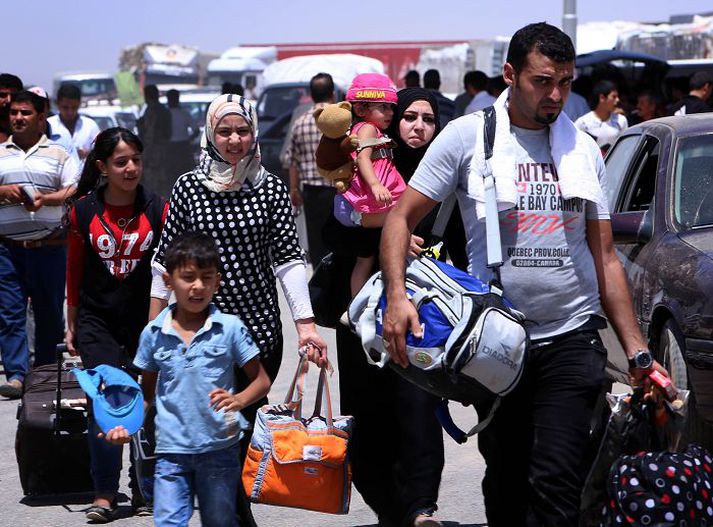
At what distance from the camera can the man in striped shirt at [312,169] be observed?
13.8 metres

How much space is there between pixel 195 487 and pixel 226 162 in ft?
3.84

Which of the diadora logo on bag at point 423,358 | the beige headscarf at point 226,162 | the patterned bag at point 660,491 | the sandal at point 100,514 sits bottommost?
the sandal at point 100,514

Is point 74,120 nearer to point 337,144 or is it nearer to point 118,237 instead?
point 118,237

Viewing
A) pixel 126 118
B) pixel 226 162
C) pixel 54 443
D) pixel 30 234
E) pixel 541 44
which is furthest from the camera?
pixel 126 118

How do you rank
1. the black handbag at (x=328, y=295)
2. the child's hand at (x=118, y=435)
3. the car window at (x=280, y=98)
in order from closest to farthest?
the child's hand at (x=118, y=435) → the black handbag at (x=328, y=295) → the car window at (x=280, y=98)

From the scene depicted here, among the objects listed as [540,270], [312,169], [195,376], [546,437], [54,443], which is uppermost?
[540,270]

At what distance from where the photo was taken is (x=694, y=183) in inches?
289

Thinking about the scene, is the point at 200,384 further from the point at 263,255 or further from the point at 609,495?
the point at 609,495

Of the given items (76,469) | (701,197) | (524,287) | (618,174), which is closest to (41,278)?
(76,469)

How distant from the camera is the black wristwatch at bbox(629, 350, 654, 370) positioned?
4539mm

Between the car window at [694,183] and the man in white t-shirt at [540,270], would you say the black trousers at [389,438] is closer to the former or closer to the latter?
the man in white t-shirt at [540,270]

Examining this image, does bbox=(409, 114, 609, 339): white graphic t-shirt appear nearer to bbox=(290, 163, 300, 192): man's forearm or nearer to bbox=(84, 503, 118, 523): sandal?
bbox=(84, 503, 118, 523): sandal

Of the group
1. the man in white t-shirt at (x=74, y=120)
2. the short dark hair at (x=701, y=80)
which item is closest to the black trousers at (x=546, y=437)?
the man in white t-shirt at (x=74, y=120)

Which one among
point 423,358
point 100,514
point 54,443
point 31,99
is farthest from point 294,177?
point 423,358
